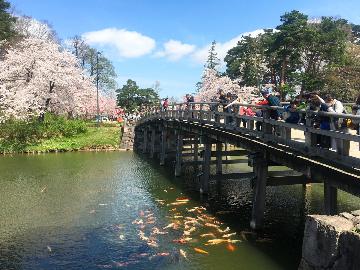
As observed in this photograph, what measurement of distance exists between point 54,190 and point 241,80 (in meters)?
44.5

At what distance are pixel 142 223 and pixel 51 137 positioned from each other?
32018 mm

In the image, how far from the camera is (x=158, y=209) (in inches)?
695

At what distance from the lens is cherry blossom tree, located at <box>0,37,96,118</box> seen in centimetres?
4331

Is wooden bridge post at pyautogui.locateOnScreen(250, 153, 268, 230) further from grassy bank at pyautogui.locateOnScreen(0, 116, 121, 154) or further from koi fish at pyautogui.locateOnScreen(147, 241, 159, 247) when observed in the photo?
grassy bank at pyautogui.locateOnScreen(0, 116, 121, 154)

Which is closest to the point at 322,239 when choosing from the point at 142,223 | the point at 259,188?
the point at 259,188

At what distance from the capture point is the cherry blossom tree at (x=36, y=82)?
43.3 m

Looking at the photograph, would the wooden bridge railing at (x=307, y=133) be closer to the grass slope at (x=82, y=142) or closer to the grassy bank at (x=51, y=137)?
the grass slope at (x=82, y=142)

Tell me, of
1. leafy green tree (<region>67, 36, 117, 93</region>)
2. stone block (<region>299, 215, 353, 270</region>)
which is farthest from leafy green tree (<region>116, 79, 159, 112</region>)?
stone block (<region>299, 215, 353, 270</region>)

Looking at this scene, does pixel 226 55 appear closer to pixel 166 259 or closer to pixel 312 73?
pixel 312 73

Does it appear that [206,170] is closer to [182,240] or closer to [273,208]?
A: [273,208]

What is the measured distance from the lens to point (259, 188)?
46.0ft

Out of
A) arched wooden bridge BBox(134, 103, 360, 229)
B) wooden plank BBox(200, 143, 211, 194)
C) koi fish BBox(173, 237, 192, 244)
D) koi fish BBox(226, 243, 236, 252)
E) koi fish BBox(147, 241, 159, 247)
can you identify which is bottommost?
koi fish BBox(226, 243, 236, 252)

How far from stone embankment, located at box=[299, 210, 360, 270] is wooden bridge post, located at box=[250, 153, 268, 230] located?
6194 millimetres

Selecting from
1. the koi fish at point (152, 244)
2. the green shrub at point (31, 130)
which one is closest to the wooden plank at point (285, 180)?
the koi fish at point (152, 244)
